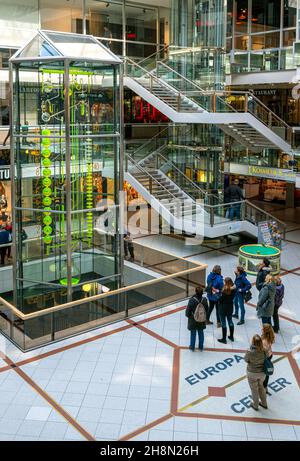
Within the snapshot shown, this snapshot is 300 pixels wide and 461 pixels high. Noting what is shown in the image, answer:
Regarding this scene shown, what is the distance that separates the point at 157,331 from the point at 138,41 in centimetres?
1661

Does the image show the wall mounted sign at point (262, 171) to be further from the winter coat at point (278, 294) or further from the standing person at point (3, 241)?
the standing person at point (3, 241)

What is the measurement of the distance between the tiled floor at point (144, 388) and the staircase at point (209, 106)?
28.5 feet

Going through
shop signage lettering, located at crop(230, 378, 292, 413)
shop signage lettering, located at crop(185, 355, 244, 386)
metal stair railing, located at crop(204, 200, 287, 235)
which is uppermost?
metal stair railing, located at crop(204, 200, 287, 235)

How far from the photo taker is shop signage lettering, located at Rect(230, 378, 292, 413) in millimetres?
8477

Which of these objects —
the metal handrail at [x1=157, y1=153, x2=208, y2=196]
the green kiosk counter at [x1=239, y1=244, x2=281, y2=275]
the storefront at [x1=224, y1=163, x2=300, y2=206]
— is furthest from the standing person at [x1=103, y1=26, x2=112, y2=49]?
the green kiosk counter at [x1=239, y1=244, x2=281, y2=275]

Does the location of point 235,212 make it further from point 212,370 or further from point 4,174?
point 212,370

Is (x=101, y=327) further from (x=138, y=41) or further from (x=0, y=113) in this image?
(x=138, y=41)

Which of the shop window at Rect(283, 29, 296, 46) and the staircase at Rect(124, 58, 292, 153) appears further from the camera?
the shop window at Rect(283, 29, 296, 46)

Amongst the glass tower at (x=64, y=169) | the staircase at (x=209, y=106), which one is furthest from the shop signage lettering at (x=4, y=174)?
the glass tower at (x=64, y=169)

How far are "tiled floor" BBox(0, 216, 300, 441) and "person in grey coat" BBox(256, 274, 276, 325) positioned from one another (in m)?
0.72

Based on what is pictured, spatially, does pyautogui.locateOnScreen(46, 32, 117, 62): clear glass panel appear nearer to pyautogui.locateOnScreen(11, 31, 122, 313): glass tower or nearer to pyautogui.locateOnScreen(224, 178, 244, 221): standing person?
pyautogui.locateOnScreen(11, 31, 122, 313): glass tower

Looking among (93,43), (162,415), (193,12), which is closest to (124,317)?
(162,415)

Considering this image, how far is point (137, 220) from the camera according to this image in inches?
904
